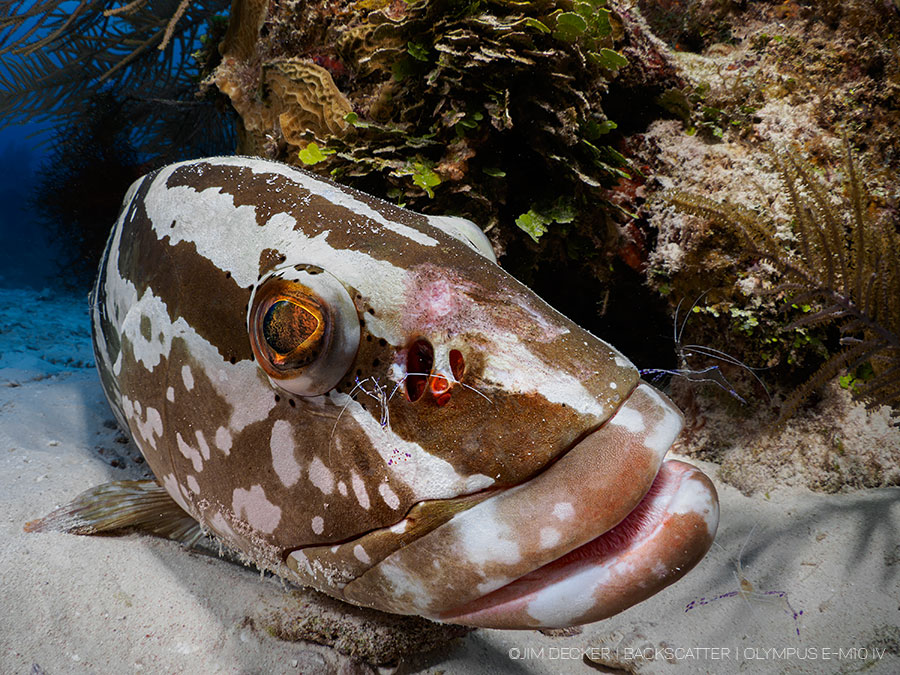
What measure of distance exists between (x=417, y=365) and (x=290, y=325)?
39cm

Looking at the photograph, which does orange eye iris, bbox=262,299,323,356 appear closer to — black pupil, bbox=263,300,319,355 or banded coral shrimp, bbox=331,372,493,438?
black pupil, bbox=263,300,319,355

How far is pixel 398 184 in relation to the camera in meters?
3.19

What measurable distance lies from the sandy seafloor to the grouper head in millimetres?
431

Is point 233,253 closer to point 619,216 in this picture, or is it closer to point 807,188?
point 619,216

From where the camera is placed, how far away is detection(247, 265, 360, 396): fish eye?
1358 mm

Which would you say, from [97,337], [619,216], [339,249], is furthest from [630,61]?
[97,337]

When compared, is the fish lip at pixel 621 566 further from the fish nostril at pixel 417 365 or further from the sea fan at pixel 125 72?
the sea fan at pixel 125 72

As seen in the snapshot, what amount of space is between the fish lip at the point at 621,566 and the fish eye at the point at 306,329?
2.64 feet

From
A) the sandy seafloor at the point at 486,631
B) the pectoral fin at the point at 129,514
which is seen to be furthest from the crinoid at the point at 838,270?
the pectoral fin at the point at 129,514

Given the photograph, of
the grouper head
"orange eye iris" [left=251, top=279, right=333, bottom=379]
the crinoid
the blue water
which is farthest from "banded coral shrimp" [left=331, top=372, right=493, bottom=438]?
the blue water

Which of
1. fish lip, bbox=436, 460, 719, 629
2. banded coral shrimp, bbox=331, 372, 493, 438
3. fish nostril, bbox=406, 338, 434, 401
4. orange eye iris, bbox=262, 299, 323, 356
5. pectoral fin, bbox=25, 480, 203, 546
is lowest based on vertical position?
pectoral fin, bbox=25, 480, 203, 546

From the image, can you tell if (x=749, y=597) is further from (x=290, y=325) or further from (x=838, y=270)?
(x=290, y=325)

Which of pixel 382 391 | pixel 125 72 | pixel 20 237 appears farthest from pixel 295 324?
pixel 20 237

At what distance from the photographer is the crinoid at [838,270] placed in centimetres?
266
